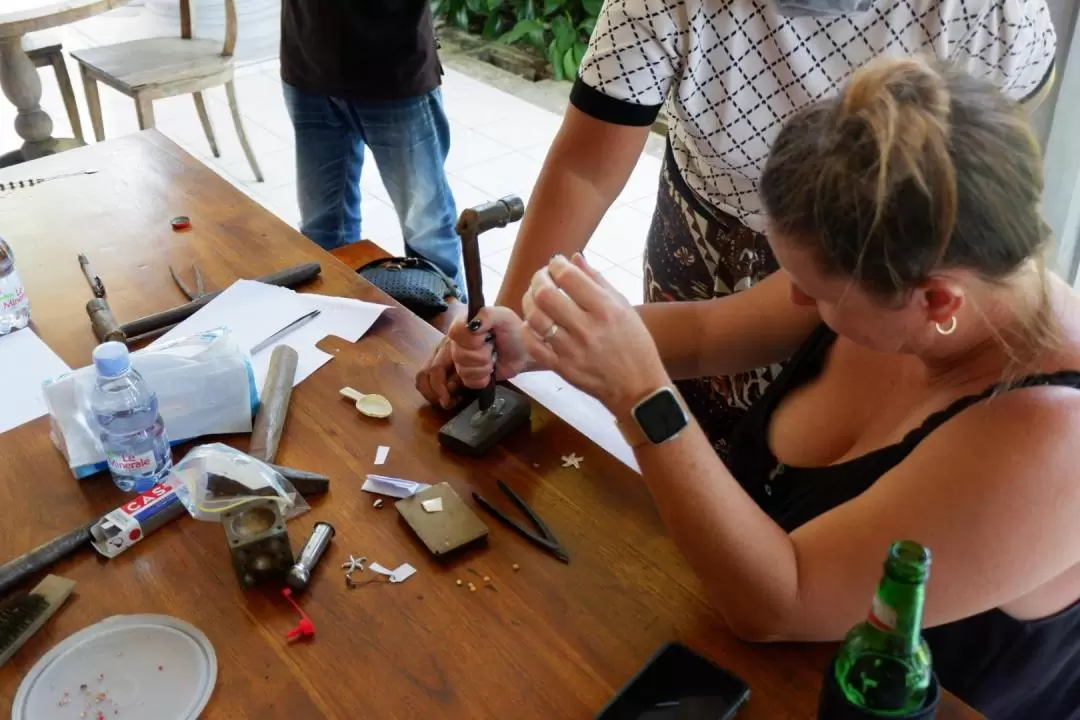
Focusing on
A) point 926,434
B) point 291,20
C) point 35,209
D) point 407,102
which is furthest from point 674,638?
point 291,20

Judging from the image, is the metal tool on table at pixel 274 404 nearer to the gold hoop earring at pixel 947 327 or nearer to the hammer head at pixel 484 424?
the hammer head at pixel 484 424

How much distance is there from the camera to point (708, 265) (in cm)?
150

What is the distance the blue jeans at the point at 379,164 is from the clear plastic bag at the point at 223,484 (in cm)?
147

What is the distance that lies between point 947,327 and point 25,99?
11.1 feet

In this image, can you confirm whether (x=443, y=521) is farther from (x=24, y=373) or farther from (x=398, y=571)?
(x=24, y=373)

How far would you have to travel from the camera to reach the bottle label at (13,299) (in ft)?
4.56

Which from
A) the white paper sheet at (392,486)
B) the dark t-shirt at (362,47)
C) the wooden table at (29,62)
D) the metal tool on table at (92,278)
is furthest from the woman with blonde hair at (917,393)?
the wooden table at (29,62)

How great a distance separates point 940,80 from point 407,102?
172cm

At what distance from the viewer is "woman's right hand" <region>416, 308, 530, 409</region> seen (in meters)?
1.21

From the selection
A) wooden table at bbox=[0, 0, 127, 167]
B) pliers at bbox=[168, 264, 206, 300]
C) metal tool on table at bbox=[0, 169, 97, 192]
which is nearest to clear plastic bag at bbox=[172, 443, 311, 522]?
pliers at bbox=[168, 264, 206, 300]

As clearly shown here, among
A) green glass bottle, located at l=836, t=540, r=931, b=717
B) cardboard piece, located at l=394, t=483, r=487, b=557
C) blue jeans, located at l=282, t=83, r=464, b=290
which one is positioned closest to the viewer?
green glass bottle, located at l=836, t=540, r=931, b=717

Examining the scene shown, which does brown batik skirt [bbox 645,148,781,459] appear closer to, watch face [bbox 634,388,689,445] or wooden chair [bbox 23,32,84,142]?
watch face [bbox 634,388,689,445]

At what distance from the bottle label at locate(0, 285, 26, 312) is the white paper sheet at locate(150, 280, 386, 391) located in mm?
231

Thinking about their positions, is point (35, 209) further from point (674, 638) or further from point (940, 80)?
point (940, 80)
